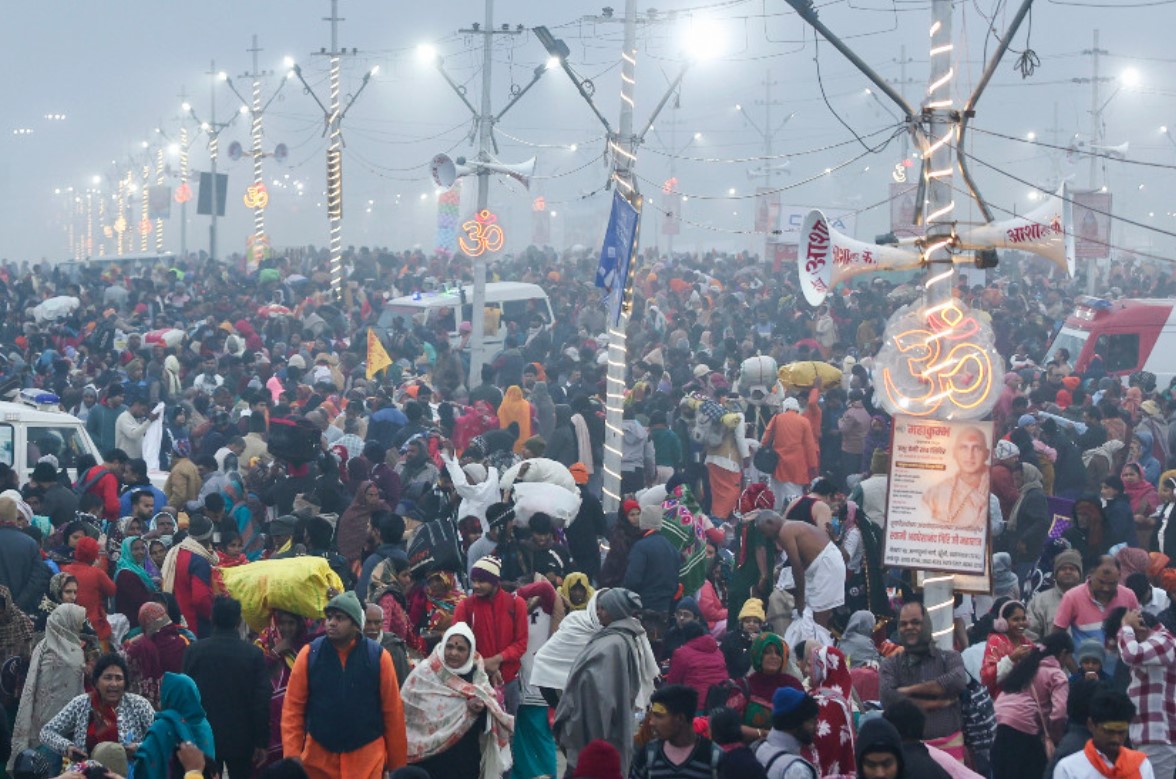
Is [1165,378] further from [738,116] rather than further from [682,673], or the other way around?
[738,116]

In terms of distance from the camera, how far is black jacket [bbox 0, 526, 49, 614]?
11.3 meters

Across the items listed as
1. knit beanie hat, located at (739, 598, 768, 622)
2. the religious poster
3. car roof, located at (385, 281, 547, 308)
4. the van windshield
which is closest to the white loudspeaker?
car roof, located at (385, 281, 547, 308)

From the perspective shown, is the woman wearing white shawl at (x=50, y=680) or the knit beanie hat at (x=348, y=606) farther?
the woman wearing white shawl at (x=50, y=680)

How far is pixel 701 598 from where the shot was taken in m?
12.5

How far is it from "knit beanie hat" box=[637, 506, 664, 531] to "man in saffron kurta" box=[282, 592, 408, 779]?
4136 mm

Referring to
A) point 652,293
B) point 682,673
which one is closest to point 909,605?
point 682,673

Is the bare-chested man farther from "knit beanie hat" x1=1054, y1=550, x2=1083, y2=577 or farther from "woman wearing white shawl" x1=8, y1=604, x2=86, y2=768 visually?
"woman wearing white shawl" x1=8, y1=604, x2=86, y2=768

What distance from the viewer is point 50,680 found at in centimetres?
930

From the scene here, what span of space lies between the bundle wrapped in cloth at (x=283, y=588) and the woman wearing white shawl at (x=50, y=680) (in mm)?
970

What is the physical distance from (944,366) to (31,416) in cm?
934

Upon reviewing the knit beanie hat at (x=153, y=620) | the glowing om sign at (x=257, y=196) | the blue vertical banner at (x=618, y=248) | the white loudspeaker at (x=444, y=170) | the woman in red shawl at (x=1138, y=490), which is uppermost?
the white loudspeaker at (x=444, y=170)

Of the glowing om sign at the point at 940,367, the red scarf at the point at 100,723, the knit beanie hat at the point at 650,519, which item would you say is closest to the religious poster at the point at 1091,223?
the knit beanie hat at the point at 650,519

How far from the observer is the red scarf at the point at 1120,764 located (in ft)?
24.7

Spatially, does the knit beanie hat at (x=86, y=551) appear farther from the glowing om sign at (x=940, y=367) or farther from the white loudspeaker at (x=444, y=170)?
the white loudspeaker at (x=444, y=170)
